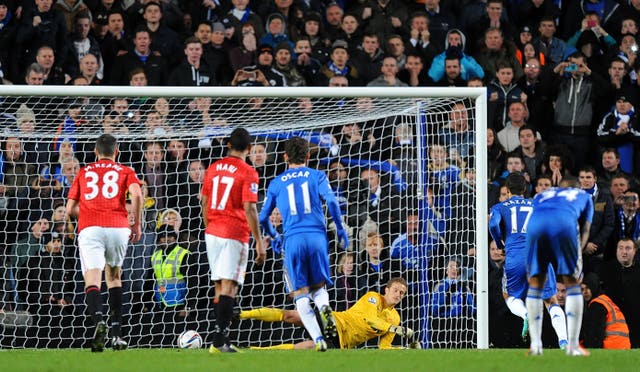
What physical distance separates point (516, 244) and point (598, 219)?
2923 mm

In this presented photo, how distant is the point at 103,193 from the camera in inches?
472

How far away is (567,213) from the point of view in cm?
1077

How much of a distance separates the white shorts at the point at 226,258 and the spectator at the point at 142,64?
5409 mm

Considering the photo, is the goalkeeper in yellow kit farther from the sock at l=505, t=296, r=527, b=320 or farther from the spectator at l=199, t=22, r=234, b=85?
the spectator at l=199, t=22, r=234, b=85

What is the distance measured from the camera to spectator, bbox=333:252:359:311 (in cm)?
1520

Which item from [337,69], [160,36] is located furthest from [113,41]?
[337,69]

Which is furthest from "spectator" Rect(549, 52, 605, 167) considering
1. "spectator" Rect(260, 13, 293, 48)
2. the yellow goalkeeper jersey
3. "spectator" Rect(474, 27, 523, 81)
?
the yellow goalkeeper jersey

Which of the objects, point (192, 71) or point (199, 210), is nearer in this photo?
point (199, 210)

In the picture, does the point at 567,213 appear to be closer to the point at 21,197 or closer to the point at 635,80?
the point at 21,197

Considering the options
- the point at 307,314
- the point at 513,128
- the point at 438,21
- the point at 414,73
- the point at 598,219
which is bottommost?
the point at 307,314

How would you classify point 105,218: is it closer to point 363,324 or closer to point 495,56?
point 363,324

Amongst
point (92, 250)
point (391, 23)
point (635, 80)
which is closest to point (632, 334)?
point (635, 80)

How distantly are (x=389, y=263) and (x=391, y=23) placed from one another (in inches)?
177

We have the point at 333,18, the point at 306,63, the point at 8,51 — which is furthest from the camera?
the point at 333,18
